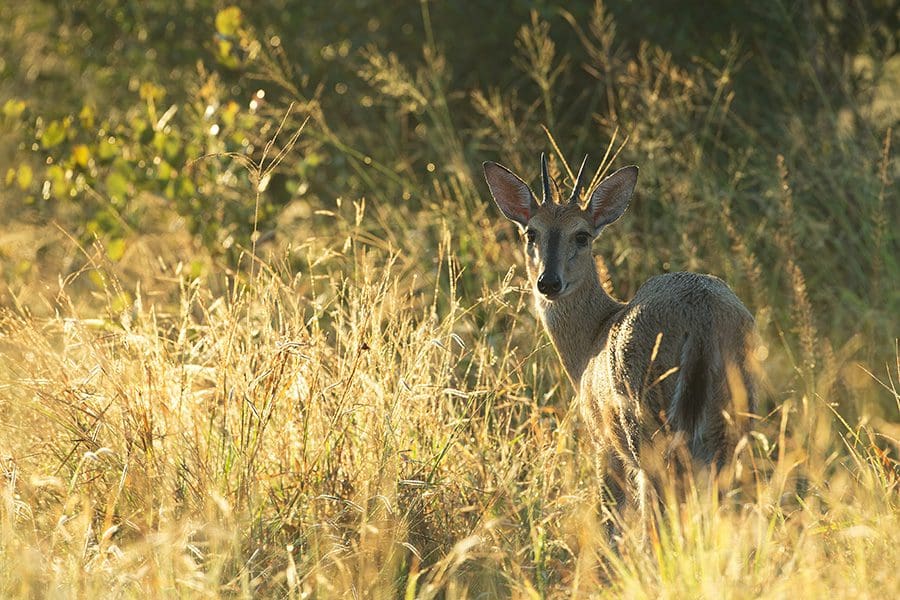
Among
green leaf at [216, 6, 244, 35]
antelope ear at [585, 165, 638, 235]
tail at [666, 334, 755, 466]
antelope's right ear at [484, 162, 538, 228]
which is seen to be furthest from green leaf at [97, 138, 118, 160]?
tail at [666, 334, 755, 466]

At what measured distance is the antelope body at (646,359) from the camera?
15.7ft

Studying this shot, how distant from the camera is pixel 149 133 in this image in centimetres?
743

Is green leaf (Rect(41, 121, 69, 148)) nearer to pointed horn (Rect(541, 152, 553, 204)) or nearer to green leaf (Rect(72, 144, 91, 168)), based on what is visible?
green leaf (Rect(72, 144, 91, 168))

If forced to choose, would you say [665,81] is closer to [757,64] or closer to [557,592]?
[757,64]

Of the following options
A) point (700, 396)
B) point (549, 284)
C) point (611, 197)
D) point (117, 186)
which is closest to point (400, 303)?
point (549, 284)

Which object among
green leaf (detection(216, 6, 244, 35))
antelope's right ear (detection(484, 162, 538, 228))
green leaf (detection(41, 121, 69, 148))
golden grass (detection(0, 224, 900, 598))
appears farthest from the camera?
green leaf (detection(216, 6, 244, 35))

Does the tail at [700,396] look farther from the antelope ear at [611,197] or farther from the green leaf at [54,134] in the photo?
the green leaf at [54,134]

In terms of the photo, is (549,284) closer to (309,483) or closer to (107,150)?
(309,483)

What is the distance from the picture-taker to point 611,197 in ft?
19.7

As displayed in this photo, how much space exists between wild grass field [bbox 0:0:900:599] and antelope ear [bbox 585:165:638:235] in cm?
21

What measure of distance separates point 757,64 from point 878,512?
17.6 ft

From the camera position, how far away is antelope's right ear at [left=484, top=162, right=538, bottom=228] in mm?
6043

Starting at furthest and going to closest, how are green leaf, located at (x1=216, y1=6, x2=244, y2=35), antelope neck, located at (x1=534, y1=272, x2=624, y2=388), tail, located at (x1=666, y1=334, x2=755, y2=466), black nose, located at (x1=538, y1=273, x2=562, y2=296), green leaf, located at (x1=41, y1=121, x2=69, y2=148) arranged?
green leaf, located at (x1=216, y1=6, x2=244, y2=35) → green leaf, located at (x1=41, y1=121, x2=69, y2=148) → antelope neck, located at (x1=534, y1=272, x2=624, y2=388) → black nose, located at (x1=538, y1=273, x2=562, y2=296) → tail, located at (x1=666, y1=334, x2=755, y2=466)

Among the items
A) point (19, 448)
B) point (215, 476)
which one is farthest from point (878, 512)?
point (19, 448)
